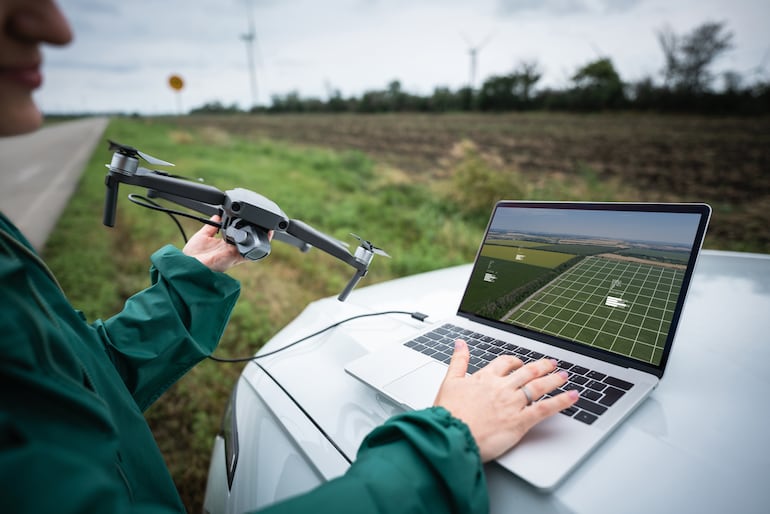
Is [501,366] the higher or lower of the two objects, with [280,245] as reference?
higher

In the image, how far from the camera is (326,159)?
952 centimetres

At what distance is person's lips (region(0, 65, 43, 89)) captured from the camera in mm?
488

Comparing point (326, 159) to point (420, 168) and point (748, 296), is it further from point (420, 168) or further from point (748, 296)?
point (748, 296)

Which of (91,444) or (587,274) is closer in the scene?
(91,444)

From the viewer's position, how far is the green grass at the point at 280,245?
2357 mm

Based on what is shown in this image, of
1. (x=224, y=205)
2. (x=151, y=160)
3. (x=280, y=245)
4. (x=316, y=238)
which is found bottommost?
(x=280, y=245)

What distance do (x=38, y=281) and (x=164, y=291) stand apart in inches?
12.5

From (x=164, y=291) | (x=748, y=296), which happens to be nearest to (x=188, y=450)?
(x=164, y=291)

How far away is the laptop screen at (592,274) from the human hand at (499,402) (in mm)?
345

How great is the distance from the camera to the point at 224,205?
2.90ft

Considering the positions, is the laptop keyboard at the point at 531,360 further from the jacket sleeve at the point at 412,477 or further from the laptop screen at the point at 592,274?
the jacket sleeve at the point at 412,477

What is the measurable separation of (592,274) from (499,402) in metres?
0.63

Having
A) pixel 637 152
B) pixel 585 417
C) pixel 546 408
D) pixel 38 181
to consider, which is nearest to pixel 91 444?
pixel 546 408

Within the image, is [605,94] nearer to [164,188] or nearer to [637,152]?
[637,152]
